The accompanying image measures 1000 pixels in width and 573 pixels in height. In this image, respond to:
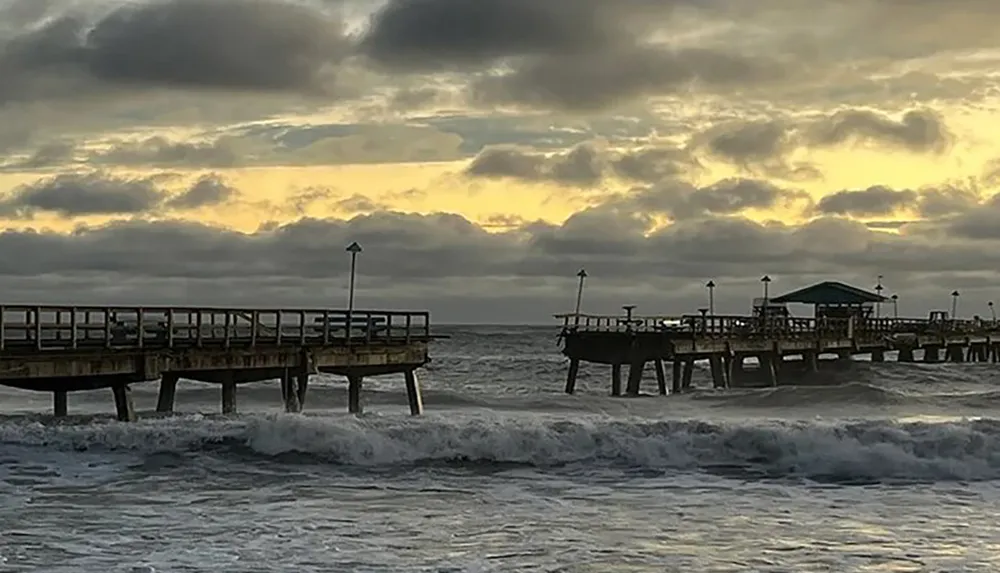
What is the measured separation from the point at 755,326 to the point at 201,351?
34.5 metres

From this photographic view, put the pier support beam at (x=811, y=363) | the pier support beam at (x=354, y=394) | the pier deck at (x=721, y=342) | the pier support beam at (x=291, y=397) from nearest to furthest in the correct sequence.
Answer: the pier support beam at (x=291, y=397) → the pier support beam at (x=354, y=394) → the pier deck at (x=721, y=342) → the pier support beam at (x=811, y=363)

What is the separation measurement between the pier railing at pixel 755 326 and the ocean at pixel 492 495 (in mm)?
21145

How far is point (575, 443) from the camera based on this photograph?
95.8 feet

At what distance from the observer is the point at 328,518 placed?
19875mm

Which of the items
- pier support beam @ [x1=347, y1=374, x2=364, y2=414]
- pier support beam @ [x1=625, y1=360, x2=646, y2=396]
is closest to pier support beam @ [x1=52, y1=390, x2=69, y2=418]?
pier support beam @ [x1=347, y1=374, x2=364, y2=414]

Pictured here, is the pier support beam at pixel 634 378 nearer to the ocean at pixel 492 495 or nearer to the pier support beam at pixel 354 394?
the pier support beam at pixel 354 394

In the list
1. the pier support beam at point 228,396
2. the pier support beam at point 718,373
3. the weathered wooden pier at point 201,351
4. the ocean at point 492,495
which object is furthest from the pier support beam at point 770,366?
the pier support beam at point 228,396

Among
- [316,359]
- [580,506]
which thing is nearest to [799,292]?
[316,359]

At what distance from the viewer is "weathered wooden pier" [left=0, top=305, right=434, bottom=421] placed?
2764 cm

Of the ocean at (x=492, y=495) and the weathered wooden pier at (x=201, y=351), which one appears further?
the weathered wooden pier at (x=201, y=351)

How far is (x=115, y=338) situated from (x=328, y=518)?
1288 centimetres

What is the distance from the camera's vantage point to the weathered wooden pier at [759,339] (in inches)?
2050

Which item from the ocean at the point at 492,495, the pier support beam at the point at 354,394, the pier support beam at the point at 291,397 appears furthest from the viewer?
the pier support beam at the point at 354,394

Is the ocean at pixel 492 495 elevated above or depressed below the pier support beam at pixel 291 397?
below
